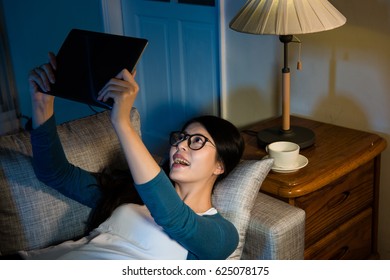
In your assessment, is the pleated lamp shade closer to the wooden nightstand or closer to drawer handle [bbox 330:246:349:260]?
the wooden nightstand

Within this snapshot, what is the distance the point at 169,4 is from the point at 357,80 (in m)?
1.03

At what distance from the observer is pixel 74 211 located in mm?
1380

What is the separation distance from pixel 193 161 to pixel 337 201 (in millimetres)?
544

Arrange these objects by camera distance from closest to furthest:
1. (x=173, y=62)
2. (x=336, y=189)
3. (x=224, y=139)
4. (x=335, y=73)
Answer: (x=224, y=139) → (x=336, y=189) → (x=335, y=73) → (x=173, y=62)

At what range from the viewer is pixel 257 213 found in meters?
1.36

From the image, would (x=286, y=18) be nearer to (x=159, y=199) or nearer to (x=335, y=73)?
(x=335, y=73)

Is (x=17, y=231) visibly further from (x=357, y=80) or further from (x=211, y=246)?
(x=357, y=80)

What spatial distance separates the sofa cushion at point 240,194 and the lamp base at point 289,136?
30 centimetres

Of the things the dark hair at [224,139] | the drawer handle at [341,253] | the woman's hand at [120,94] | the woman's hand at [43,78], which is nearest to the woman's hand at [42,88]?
the woman's hand at [43,78]

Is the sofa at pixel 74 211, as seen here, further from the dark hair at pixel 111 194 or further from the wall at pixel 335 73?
the wall at pixel 335 73

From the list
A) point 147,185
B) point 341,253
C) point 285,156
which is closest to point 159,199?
point 147,185

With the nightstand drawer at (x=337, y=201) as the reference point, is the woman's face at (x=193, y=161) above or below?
above

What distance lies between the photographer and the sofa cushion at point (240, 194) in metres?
1.32
